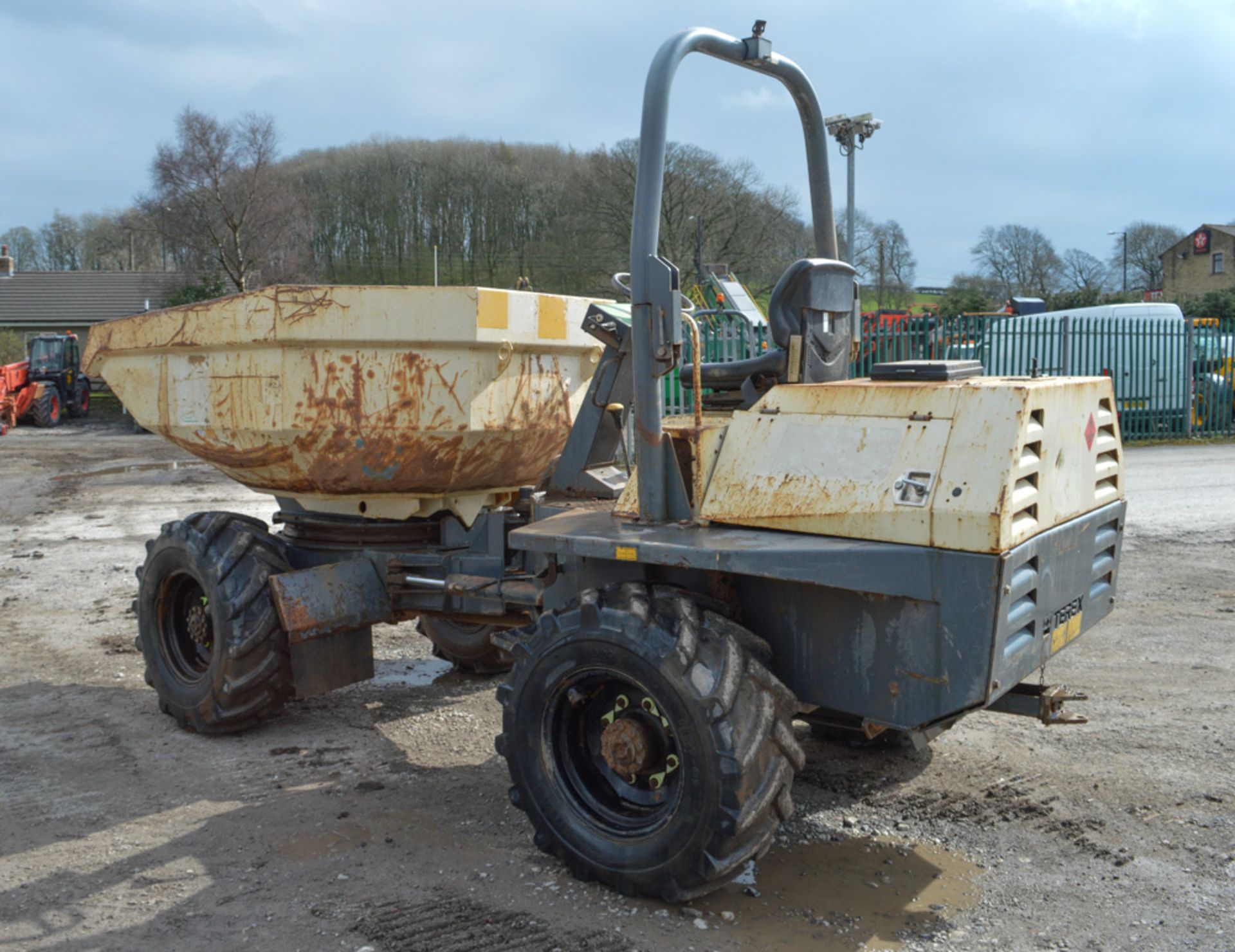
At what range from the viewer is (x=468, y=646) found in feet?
19.9

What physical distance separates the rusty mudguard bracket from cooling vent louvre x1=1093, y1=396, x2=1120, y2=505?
2993 millimetres

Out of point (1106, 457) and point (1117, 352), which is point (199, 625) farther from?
point (1117, 352)

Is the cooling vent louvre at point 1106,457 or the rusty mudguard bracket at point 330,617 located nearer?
the cooling vent louvre at point 1106,457

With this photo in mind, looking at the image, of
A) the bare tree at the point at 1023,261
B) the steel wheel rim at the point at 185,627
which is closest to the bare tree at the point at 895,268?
the bare tree at the point at 1023,261

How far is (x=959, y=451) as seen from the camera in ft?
10.1

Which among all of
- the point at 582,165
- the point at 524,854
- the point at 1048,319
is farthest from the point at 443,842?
the point at 582,165

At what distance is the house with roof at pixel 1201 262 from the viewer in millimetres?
Result: 56781

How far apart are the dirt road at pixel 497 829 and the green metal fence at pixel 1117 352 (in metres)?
10.0

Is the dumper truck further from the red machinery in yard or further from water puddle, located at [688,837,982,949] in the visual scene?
the red machinery in yard

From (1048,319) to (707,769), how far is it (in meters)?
16.5

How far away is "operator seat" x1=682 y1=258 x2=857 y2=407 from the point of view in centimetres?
379

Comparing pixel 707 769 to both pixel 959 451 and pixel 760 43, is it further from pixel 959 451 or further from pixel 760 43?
pixel 760 43

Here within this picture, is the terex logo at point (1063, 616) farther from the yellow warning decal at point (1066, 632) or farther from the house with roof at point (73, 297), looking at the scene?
the house with roof at point (73, 297)

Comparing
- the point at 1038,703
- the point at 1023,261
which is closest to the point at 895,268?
the point at 1023,261
